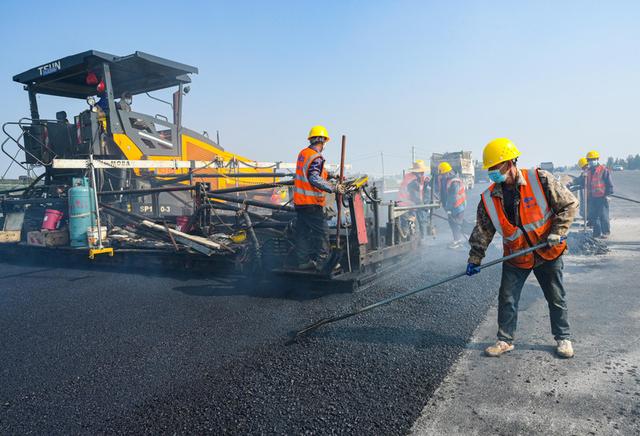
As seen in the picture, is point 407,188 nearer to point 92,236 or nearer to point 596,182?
point 596,182

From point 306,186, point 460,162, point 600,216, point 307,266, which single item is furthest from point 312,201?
point 460,162

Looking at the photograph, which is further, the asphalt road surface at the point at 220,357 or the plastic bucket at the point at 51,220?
the plastic bucket at the point at 51,220

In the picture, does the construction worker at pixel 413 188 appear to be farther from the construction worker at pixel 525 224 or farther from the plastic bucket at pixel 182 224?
the construction worker at pixel 525 224

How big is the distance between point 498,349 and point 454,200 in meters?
5.31

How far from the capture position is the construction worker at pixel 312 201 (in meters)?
4.36

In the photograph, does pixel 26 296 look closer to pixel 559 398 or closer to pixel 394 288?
pixel 394 288

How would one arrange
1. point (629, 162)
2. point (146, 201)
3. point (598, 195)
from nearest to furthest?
1. point (146, 201)
2. point (598, 195)
3. point (629, 162)

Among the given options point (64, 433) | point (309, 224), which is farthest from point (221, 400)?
point (309, 224)

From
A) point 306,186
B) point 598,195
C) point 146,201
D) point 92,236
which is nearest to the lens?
point 306,186

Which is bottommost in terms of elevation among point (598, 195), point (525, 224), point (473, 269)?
point (473, 269)

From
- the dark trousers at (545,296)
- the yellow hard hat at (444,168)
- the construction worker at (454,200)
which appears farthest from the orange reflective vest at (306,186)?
the yellow hard hat at (444,168)

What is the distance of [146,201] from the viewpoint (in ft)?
25.0

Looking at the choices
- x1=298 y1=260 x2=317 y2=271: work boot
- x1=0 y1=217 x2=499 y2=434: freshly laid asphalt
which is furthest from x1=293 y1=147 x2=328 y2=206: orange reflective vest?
x1=0 y1=217 x2=499 y2=434: freshly laid asphalt

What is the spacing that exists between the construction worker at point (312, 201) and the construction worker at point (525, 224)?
1.74 m
